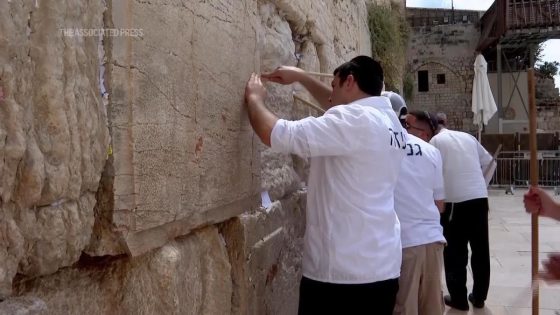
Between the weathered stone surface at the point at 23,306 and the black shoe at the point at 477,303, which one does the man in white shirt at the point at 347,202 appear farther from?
the black shoe at the point at 477,303

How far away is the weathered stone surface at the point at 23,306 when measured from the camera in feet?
3.33

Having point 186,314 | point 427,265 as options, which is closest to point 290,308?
point 427,265

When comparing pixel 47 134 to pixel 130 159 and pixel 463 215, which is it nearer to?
pixel 130 159

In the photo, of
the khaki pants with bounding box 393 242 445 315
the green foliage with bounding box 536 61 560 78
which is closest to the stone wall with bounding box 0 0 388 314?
the khaki pants with bounding box 393 242 445 315

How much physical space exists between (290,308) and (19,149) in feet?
7.15

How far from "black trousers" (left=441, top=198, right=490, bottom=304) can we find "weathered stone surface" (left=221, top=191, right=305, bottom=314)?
6.18 ft

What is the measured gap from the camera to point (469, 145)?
4.61 m

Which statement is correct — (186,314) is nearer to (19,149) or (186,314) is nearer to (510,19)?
(19,149)

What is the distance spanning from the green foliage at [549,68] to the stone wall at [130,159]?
27558 mm

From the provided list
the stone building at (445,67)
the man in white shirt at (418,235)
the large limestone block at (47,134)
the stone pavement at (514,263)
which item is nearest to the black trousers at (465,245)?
the stone pavement at (514,263)

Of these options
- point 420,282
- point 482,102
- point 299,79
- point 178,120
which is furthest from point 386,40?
point 482,102

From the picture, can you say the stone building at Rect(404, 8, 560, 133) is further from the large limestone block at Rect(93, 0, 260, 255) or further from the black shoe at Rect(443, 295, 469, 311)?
the large limestone block at Rect(93, 0, 260, 255)

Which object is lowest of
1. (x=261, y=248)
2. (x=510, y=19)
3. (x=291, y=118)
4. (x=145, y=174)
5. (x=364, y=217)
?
(x=261, y=248)

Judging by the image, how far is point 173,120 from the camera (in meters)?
1.57
